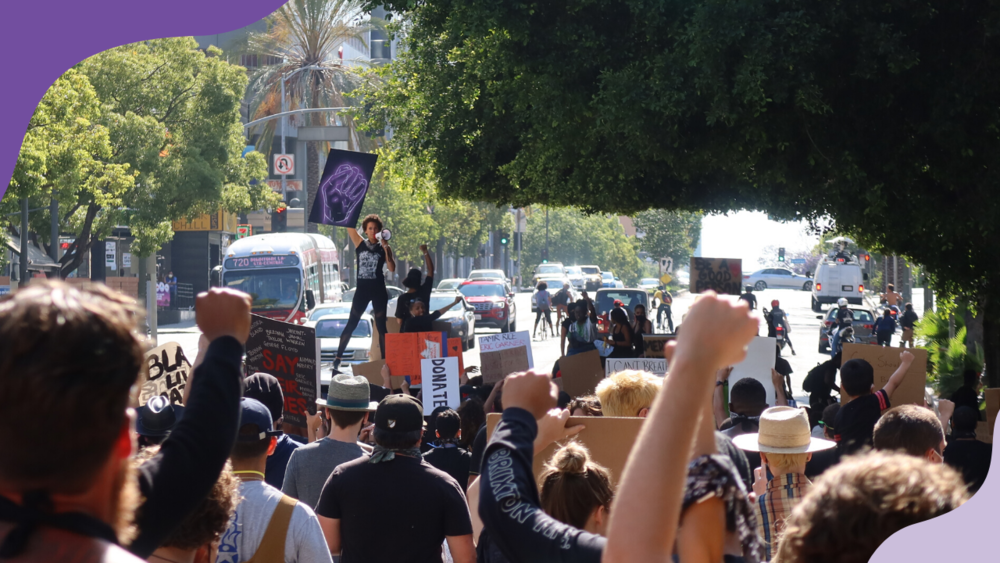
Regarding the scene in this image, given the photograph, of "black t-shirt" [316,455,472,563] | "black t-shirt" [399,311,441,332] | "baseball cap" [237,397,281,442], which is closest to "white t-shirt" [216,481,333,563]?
"baseball cap" [237,397,281,442]

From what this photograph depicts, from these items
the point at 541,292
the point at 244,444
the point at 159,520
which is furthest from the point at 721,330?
the point at 541,292

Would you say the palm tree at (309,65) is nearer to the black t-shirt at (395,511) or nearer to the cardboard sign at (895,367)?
the cardboard sign at (895,367)

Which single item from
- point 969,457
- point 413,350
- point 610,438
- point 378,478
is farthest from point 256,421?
point 413,350

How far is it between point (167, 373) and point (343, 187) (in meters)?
4.29

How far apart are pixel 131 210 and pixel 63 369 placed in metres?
31.7

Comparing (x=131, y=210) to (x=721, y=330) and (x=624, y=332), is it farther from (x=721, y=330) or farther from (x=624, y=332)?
(x=721, y=330)

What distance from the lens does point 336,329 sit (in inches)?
878

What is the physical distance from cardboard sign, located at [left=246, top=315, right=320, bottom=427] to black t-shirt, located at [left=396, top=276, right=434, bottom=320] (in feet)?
11.1

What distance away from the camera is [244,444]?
142 inches

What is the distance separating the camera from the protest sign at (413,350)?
30.6 ft

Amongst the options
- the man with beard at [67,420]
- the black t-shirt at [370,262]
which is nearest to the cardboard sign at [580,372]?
the black t-shirt at [370,262]

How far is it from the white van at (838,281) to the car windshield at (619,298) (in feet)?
80.4

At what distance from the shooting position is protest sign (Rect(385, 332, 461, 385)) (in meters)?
9.33

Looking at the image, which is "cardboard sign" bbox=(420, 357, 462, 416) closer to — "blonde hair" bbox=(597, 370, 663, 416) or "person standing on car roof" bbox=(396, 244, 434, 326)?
"person standing on car roof" bbox=(396, 244, 434, 326)
